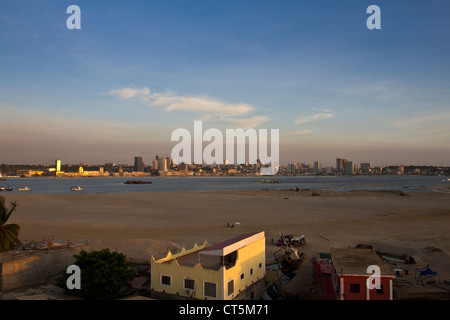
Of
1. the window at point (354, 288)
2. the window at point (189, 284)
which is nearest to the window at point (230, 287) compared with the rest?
the window at point (189, 284)

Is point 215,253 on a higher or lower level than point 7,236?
higher

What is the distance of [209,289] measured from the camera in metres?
13.6

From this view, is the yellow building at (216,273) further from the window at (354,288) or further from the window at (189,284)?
the window at (354,288)

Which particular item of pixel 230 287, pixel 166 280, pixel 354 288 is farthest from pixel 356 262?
pixel 166 280

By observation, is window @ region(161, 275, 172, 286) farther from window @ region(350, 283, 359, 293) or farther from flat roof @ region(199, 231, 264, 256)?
window @ region(350, 283, 359, 293)

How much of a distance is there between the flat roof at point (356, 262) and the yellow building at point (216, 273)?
3839 millimetres

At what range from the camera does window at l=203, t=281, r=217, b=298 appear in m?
13.5

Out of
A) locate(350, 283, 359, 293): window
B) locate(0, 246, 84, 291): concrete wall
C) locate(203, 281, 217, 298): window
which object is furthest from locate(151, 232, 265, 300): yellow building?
locate(0, 246, 84, 291): concrete wall

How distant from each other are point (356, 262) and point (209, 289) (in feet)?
21.8

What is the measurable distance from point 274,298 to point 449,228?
28.7 m

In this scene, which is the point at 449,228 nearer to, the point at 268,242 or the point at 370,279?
the point at 268,242

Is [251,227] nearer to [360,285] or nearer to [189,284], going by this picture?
[189,284]
